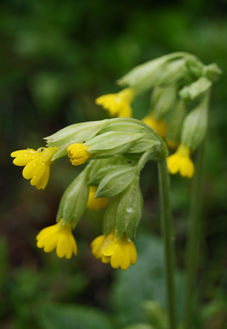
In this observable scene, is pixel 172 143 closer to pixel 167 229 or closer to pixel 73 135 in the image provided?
pixel 167 229

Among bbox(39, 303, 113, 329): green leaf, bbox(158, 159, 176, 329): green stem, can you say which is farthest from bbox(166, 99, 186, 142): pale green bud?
bbox(39, 303, 113, 329): green leaf

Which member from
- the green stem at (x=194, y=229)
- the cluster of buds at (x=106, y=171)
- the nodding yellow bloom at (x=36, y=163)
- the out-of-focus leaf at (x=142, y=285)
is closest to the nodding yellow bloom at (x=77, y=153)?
the cluster of buds at (x=106, y=171)

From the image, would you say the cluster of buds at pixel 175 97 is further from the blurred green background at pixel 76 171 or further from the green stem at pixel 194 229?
the blurred green background at pixel 76 171

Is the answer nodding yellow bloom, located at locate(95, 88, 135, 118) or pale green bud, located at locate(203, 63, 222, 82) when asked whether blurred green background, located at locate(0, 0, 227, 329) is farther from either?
pale green bud, located at locate(203, 63, 222, 82)

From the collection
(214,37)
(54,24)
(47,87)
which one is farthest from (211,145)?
(54,24)

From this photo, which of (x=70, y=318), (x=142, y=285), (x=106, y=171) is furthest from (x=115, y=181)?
(x=142, y=285)

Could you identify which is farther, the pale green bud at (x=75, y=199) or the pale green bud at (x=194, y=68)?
the pale green bud at (x=194, y=68)
